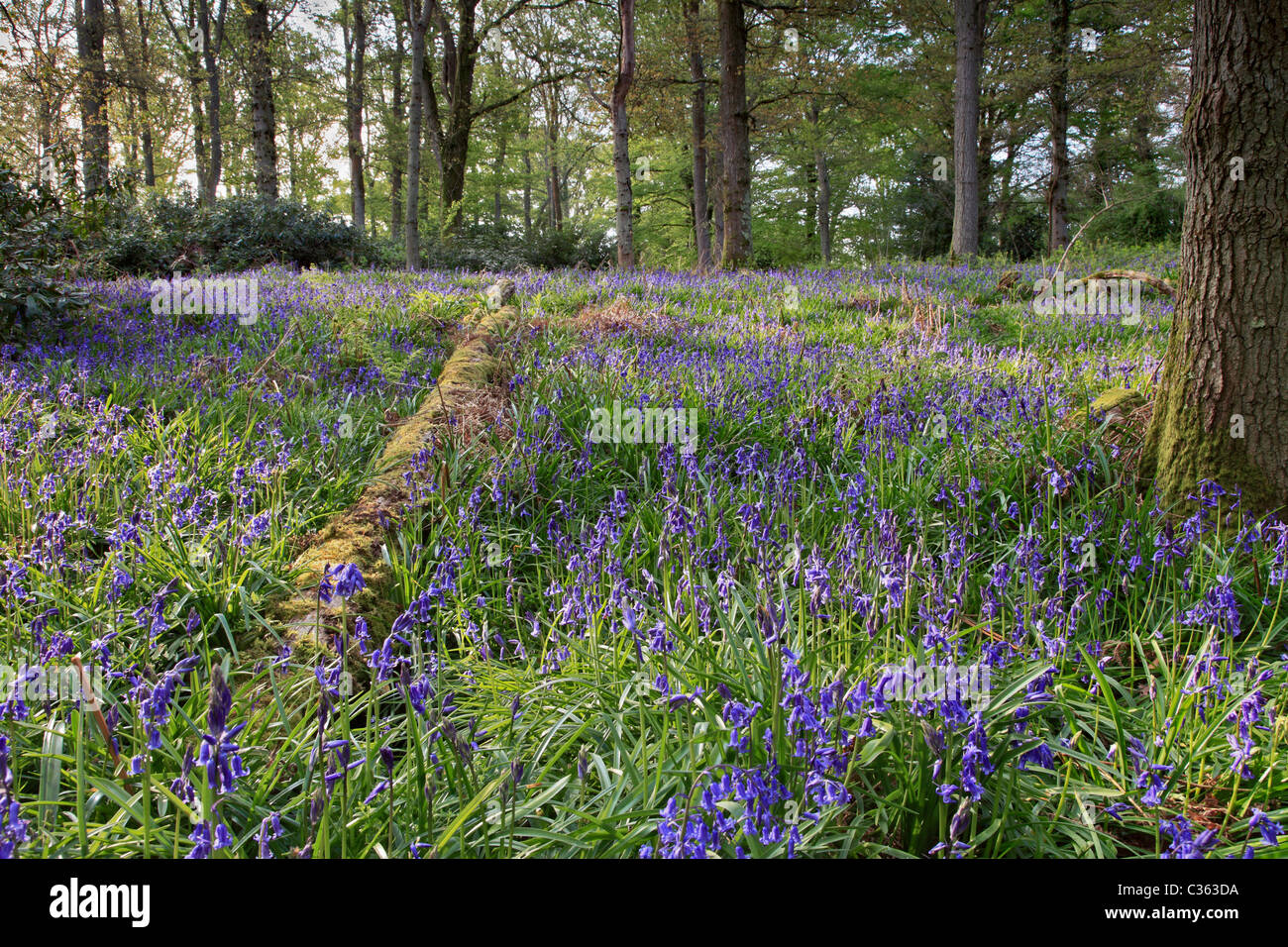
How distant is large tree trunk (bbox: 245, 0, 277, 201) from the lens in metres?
15.0

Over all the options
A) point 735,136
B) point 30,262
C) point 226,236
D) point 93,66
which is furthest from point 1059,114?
point 93,66

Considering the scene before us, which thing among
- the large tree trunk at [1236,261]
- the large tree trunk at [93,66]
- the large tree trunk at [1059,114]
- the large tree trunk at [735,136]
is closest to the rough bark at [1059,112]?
the large tree trunk at [1059,114]

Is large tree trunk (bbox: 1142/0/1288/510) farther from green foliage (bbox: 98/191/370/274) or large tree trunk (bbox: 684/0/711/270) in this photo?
green foliage (bbox: 98/191/370/274)

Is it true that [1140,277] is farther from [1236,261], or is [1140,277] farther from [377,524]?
[377,524]

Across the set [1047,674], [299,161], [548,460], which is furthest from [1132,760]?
[299,161]

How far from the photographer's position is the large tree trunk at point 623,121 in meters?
13.0

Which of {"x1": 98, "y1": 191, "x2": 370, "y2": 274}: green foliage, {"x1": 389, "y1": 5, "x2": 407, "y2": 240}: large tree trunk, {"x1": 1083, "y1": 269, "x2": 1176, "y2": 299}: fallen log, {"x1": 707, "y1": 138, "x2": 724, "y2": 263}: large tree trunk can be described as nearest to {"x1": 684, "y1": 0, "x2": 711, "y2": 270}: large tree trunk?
{"x1": 707, "y1": 138, "x2": 724, "y2": 263}: large tree trunk

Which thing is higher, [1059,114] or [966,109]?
[1059,114]

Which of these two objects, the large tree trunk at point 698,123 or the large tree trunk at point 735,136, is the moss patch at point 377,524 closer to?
the large tree trunk at point 698,123

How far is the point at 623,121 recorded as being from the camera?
1327 centimetres

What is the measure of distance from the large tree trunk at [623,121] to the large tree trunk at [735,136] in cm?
187

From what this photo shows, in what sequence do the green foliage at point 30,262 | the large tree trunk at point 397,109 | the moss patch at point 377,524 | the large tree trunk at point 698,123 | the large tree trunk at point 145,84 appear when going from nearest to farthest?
the moss patch at point 377,524
the green foliage at point 30,262
the large tree trunk at point 145,84
the large tree trunk at point 698,123
the large tree trunk at point 397,109

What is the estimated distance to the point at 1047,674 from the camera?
1988 mm

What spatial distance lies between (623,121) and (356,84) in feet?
53.3
